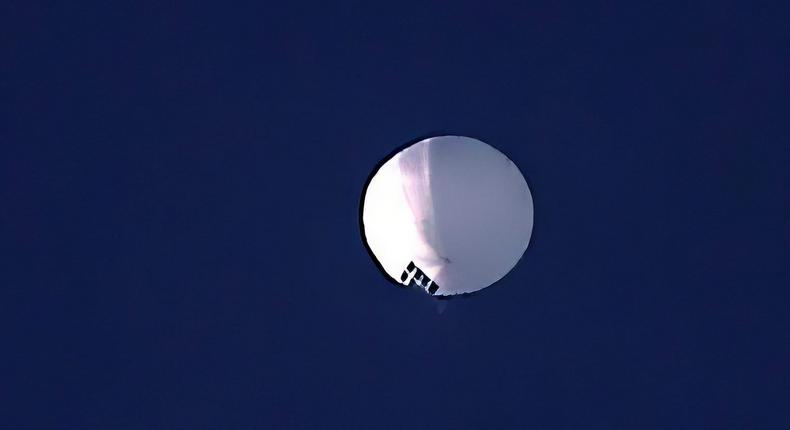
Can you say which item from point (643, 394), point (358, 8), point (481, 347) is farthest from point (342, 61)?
point (643, 394)

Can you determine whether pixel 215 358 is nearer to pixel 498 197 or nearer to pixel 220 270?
pixel 220 270

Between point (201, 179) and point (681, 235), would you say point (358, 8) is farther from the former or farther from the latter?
point (681, 235)

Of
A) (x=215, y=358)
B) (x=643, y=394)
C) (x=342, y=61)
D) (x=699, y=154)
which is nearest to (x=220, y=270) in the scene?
(x=215, y=358)

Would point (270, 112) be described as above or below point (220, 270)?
above

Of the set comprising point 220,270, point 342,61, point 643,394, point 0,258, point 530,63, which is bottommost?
point 0,258

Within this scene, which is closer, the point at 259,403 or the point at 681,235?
the point at 259,403

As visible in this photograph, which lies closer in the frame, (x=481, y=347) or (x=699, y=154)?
(x=481, y=347)
